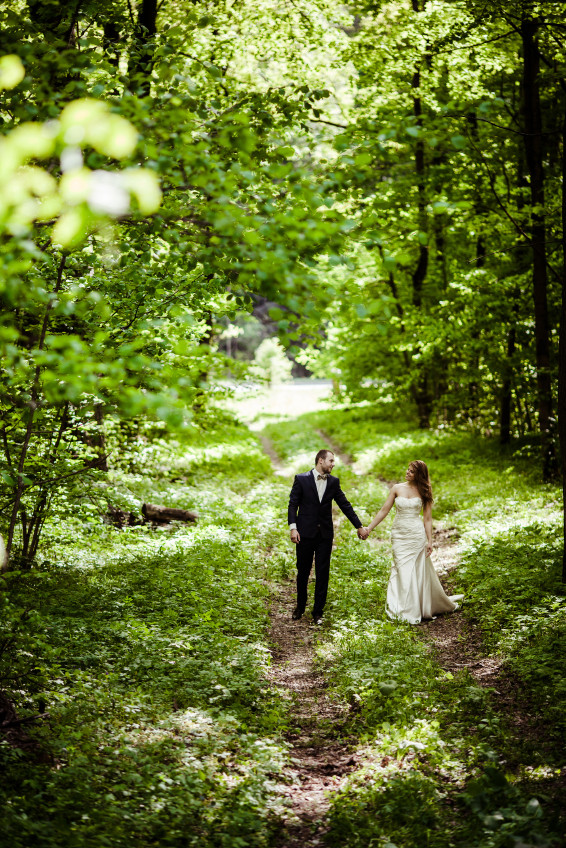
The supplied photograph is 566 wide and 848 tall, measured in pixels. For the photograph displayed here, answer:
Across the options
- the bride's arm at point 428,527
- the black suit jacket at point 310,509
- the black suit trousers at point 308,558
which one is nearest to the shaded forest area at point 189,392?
the black suit trousers at point 308,558

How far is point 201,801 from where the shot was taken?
4684mm

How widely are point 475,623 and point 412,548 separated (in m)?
1.33

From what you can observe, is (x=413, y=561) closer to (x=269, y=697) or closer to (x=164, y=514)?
(x=269, y=697)

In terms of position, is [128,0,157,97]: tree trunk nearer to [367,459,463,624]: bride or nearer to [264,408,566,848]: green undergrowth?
[264,408,566,848]: green undergrowth

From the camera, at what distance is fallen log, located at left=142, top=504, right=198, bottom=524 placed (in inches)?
512

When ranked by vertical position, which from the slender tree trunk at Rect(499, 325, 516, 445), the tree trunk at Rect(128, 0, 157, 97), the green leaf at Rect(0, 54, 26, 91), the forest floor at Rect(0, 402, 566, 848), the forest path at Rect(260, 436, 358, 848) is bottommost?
the forest path at Rect(260, 436, 358, 848)

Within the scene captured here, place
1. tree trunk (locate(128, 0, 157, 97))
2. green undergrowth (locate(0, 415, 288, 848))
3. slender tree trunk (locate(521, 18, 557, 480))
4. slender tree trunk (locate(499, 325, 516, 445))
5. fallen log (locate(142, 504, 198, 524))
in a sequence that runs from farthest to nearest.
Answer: slender tree trunk (locate(499, 325, 516, 445)) → slender tree trunk (locate(521, 18, 557, 480)) → fallen log (locate(142, 504, 198, 524)) → tree trunk (locate(128, 0, 157, 97)) → green undergrowth (locate(0, 415, 288, 848))

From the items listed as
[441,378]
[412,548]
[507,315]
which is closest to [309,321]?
[412,548]

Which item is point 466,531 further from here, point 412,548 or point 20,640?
point 20,640

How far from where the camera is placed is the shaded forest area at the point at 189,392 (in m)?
4.12

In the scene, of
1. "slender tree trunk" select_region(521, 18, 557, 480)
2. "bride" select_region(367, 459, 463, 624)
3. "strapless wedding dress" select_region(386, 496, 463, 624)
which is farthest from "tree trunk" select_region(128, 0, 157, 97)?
"slender tree trunk" select_region(521, 18, 557, 480)

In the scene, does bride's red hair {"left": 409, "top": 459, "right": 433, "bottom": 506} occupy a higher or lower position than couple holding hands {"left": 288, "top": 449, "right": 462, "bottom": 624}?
higher

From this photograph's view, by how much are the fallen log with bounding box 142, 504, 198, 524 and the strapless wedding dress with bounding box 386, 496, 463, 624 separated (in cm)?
514

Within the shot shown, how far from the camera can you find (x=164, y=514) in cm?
1311
